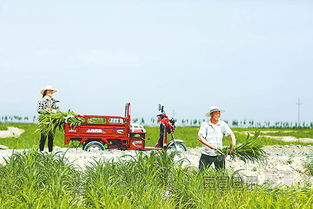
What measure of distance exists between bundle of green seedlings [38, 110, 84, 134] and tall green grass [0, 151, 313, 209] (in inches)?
153

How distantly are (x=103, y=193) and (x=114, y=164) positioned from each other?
49.2 inches

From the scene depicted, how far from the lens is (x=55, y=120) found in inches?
A: 418

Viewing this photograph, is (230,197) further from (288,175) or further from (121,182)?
(288,175)

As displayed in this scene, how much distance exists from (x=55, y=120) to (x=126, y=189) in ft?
19.5

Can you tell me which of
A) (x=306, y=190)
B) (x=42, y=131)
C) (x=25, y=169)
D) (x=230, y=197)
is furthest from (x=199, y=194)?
(x=42, y=131)

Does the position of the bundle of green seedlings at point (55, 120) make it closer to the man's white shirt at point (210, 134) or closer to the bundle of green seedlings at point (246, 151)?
the man's white shirt at point (210, 134)

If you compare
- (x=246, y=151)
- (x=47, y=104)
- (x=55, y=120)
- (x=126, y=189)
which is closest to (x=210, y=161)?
(x=246, y=151)

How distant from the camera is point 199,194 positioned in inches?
193

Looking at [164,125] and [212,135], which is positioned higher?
[164,125]

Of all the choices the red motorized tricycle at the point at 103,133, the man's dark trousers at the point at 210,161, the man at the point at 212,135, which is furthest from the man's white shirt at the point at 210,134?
the red motorized tricycle at the point at 103,133

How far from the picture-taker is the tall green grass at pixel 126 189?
179 inches

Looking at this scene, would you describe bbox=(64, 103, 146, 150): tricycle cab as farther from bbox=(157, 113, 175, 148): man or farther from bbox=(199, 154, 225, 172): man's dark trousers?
bbox=(199, 154, 225, 172): man's dark trousers

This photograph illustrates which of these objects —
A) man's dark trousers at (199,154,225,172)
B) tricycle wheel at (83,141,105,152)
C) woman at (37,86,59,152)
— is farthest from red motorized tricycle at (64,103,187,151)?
man's dark trousers at (199,154,225,172)

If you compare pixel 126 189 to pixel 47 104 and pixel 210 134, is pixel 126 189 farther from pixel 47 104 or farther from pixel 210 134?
pixel 47 104
